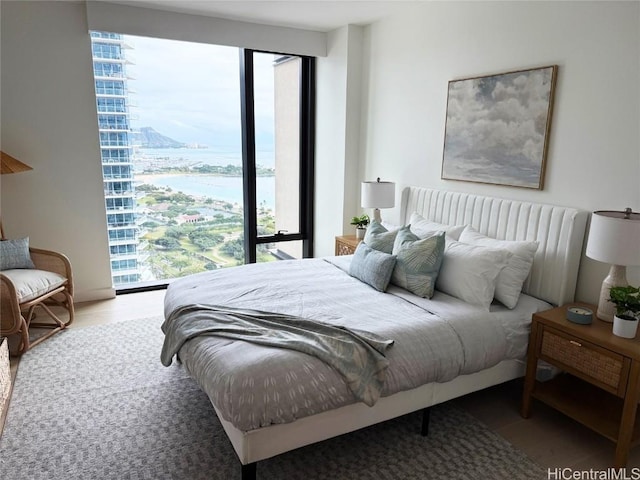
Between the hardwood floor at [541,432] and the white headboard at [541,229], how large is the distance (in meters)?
0.67

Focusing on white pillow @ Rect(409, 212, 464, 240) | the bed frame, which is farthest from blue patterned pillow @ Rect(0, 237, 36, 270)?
white pillow @ Rect(409, 212, 464, 240)

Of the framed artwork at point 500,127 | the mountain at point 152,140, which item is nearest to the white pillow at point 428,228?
the framed artwork at point 500,127

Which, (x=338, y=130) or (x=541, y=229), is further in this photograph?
(x=338, y=130)

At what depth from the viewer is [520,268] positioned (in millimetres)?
2688

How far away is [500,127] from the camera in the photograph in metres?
3.07

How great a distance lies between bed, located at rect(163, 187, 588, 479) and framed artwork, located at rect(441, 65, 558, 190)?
204 millimetres

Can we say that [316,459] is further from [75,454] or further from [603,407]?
[603,407]

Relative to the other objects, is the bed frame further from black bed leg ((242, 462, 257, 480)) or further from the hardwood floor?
the hardwood floor

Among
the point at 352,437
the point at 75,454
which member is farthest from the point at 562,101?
the point at 75,454

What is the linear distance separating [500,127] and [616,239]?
1.22 meters

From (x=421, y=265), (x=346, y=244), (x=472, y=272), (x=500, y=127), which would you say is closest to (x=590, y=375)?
(x=472, y=272)

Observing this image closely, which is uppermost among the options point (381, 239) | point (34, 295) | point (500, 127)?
point (500, 127)

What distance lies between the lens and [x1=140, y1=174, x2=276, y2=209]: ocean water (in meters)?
4.71

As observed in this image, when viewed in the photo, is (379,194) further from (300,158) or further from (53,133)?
(53,133)
